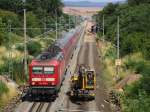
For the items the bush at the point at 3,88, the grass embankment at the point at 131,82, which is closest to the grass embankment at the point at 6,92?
the bush at the point at 3,88

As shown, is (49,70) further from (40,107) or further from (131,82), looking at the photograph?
(131,82)

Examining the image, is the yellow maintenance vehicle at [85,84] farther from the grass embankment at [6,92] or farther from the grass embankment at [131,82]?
the grass embankment at [6,92]

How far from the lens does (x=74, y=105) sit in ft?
126

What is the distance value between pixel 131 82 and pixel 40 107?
9907 mm

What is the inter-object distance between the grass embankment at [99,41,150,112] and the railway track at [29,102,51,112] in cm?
571

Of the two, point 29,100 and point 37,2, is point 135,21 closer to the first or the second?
point 29,100

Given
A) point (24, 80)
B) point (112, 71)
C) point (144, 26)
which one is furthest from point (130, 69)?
point (144, 26)

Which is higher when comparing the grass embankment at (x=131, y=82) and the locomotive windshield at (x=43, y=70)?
the locomotive windshield at (x=43, y=70)

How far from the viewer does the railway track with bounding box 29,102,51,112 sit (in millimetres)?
36625

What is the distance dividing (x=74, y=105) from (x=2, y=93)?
6108mm

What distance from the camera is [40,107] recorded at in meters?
37.8

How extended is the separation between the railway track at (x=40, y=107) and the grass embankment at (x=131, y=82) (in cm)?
571

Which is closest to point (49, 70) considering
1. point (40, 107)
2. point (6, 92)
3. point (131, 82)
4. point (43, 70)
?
point (43, 70)

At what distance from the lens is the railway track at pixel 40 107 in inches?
1442
